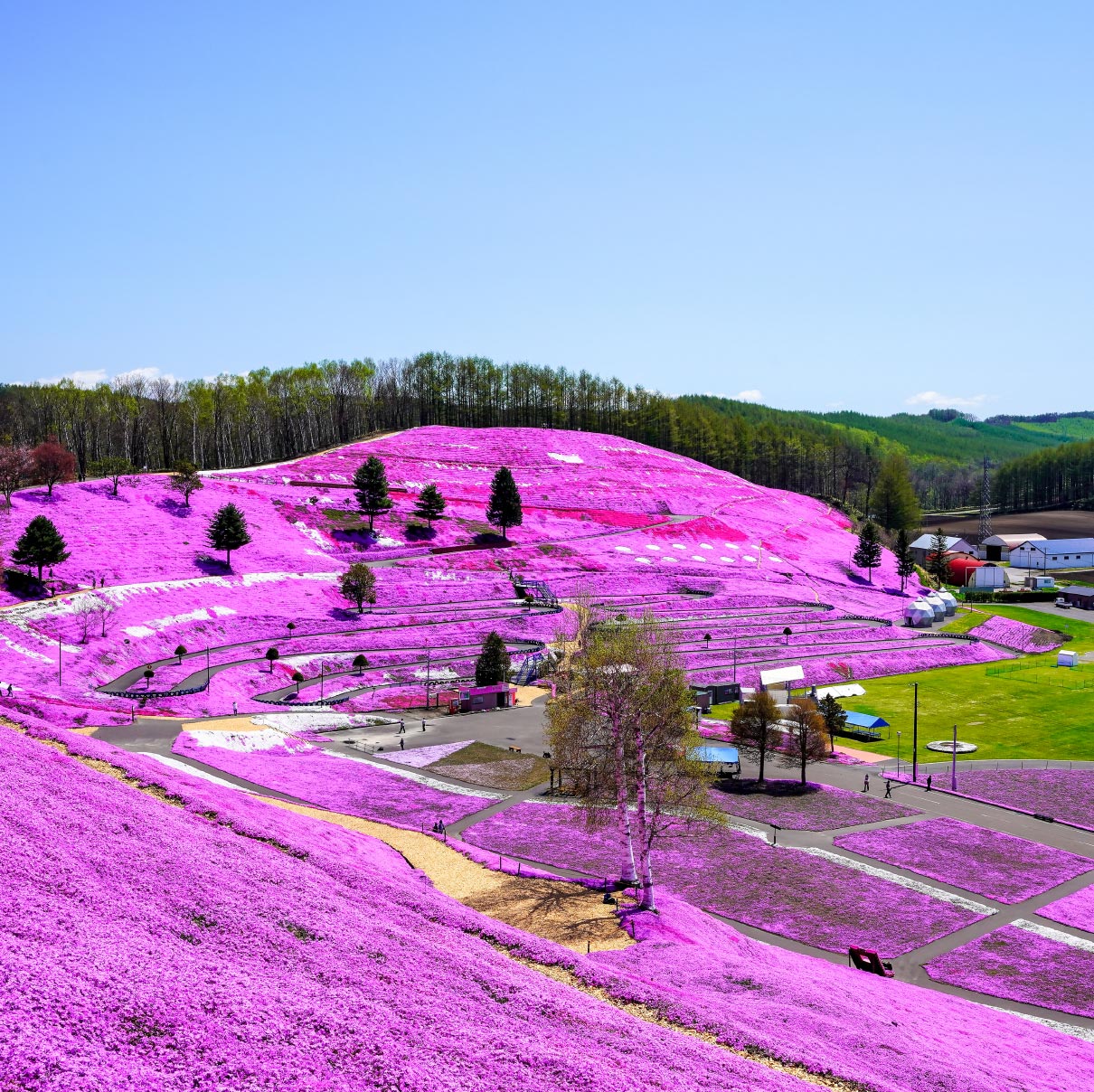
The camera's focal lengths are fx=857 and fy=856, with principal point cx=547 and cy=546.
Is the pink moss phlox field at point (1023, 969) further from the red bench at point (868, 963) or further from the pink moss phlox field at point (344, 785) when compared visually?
the pink moss phlox field at point (344, 785)

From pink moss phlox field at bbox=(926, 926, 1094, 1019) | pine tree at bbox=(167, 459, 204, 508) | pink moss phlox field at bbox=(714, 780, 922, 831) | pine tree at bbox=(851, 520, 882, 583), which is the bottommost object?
pink moss phlox field at bbox=(714, 780, 922, 831)

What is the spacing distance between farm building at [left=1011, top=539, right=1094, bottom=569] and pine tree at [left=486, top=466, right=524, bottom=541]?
11819cm

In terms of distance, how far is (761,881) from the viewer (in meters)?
40.2

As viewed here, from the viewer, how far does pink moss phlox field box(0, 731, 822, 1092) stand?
43.3 ft

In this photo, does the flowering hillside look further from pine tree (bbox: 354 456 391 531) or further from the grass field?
the grass field

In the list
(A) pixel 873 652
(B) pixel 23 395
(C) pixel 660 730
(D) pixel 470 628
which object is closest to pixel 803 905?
(C) pixel 660 730

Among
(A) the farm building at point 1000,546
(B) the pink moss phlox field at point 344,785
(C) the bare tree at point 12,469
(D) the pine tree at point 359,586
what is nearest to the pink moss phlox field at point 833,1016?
(B) the pink moss phlox field at point 344,785


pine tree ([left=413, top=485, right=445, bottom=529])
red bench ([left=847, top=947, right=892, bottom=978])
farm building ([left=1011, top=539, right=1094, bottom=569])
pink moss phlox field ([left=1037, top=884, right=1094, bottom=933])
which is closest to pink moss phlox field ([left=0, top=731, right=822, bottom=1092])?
red bench ([left=847, top=947, right=892, bottom=978])

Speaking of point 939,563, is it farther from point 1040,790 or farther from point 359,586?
point 359,586

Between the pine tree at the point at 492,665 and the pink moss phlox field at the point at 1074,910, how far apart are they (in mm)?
44933

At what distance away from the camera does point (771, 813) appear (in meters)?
50.1

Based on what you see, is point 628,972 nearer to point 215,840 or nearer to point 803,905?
point 215,840

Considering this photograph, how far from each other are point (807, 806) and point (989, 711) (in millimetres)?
35667

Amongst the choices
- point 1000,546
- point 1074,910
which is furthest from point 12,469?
point 1000,546
